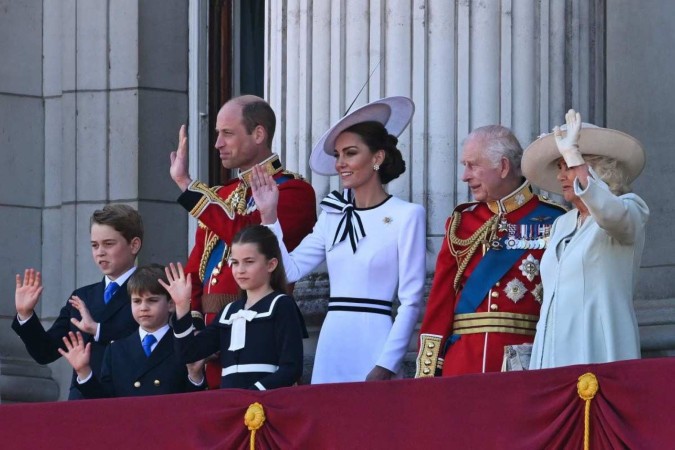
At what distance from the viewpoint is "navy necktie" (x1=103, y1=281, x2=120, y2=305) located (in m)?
9.08

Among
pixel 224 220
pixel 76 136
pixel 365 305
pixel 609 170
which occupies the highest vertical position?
pixel 76 136

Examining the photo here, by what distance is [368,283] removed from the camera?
8469mm

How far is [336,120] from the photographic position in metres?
9.46

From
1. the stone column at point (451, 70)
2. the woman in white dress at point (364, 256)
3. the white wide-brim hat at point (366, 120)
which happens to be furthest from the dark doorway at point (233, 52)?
the woman in white dress at point (364, 256)

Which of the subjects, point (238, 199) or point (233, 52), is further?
point (233, 52)

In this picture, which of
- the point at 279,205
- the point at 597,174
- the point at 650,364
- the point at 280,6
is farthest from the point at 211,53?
the point at 650,364

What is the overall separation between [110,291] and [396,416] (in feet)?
7.76

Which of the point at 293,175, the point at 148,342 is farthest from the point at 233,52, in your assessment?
the point at 148,342

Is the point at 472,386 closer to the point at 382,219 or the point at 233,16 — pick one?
the point at 382,219

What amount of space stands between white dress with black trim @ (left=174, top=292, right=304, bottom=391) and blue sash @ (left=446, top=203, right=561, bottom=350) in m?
0.63

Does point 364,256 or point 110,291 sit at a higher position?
point 364,256

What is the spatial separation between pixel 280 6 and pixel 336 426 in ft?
10.5

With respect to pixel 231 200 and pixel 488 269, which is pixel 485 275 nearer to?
pixel 488 269

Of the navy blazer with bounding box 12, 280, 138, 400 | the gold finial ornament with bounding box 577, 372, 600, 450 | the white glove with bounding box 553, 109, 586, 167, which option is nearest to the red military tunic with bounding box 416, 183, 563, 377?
the white glove with bounding box 553, 109, 586, 167
